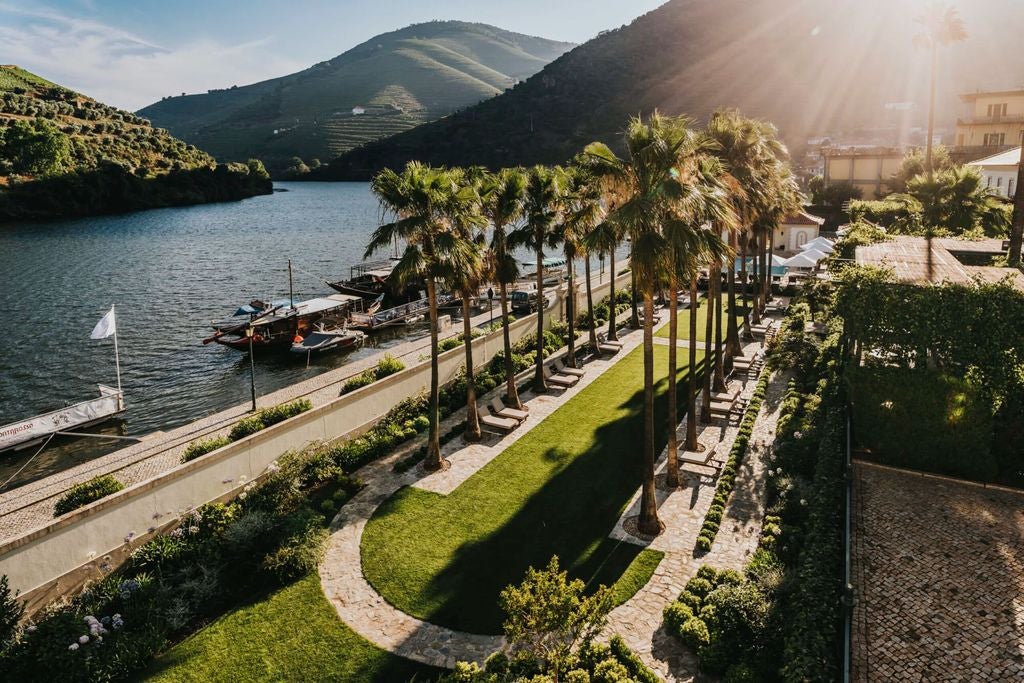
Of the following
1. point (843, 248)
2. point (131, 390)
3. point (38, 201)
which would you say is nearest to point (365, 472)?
point (131, 390)

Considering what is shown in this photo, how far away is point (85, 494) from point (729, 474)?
732 inches

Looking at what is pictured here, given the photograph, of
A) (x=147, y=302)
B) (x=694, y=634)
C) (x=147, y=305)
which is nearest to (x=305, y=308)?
(x=147, y=305)

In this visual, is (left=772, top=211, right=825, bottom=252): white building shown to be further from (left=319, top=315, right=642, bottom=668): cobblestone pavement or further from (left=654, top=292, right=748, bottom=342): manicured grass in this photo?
(left=319, top=315, right=642, bottom=668): cobblestone pavement

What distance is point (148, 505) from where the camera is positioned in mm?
16516

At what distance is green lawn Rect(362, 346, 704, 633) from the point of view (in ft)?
49.1

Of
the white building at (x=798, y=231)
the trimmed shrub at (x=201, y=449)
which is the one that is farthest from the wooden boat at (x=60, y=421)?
the white building at (x=798, y=231)

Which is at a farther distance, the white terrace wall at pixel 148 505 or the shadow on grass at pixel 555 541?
the shadow on grass at pixel 555 541

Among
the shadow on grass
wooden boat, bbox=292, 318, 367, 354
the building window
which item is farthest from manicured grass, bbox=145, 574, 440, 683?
the building window

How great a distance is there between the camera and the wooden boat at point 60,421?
2712cm

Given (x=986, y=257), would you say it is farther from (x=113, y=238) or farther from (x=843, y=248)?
(x=113, y=238)

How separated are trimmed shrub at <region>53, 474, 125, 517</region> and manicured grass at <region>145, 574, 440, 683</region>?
5581 millimetres

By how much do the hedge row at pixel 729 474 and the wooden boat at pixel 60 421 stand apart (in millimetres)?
28202

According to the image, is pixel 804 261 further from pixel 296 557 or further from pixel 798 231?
pixel 296 557

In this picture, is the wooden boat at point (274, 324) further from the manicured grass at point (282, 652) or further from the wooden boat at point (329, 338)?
the manicured grass at point (282, 652)
